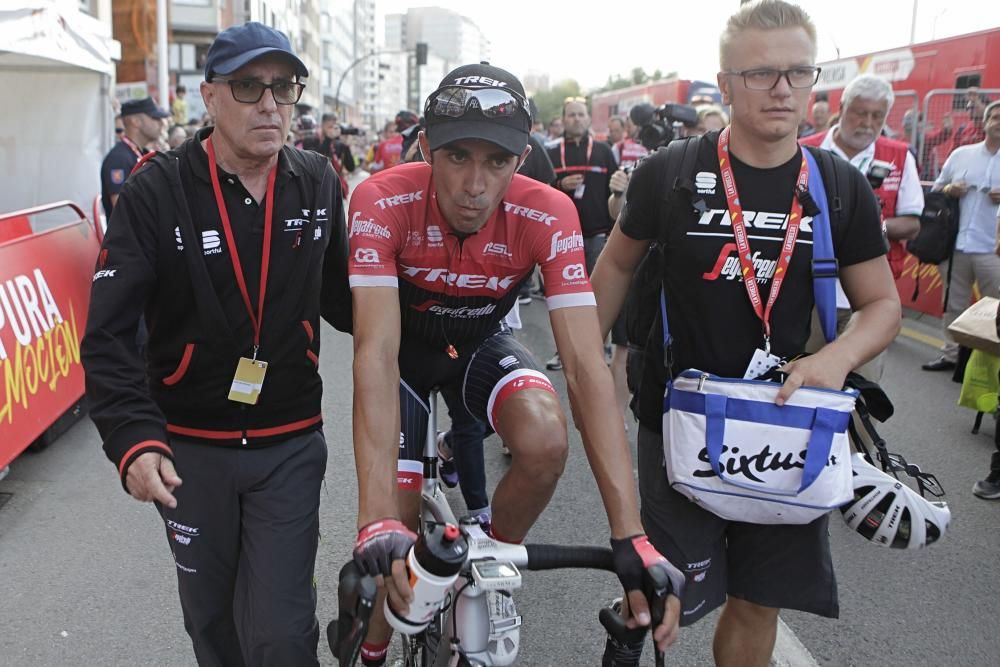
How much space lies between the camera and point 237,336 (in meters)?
2.55

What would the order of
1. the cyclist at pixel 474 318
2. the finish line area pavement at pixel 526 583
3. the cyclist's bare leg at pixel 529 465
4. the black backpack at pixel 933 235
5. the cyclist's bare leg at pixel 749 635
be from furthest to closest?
the black backpack at pixel 933 235
the finish line area pavement at pixel 526 583
the cyclist's bare leg at pixel 749 635
the cyclist's bare leg at pixel 529 465
the cyclist at pixel 474 318

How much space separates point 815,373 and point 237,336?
1611 mm

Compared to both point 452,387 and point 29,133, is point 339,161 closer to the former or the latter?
point 29,133

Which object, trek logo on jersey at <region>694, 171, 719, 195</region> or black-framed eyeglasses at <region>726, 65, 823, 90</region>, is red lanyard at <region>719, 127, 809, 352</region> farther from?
black-framed eyeglasses at <region>726, 65, 823, 90</region>

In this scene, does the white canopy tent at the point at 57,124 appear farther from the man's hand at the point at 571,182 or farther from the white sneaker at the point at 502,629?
the white sneaker at the point at 502,629

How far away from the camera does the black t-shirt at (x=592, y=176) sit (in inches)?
320

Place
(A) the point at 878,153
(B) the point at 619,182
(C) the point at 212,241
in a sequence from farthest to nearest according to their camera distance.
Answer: (B) the point at 619,182, (A) the point at 878,153, (C) the point at 212,241

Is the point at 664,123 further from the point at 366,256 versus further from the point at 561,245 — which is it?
the point at 366,256

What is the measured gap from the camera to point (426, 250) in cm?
251

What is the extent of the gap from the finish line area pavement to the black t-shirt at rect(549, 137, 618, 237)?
292 cm

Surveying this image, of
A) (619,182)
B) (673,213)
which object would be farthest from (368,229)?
(619,182)

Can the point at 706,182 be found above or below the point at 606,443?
above

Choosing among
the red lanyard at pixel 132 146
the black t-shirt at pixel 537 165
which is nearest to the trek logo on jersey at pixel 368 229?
the black t-shirt at pixel 537 165

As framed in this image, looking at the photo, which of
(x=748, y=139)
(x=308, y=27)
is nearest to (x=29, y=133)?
(x=748, y=139)
